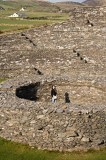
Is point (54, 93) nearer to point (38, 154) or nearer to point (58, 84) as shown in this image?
point (58, 84)

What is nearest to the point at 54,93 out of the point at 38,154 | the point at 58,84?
the point at 58,84

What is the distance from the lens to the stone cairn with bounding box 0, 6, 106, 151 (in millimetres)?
16375

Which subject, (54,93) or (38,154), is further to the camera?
(54,93)

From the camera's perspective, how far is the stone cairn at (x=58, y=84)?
53.7 ft

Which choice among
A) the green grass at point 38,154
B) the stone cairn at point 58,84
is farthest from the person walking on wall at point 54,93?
the green grass at point 38,154

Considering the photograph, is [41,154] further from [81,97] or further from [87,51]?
[87,51]

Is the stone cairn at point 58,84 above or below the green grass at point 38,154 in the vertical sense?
above

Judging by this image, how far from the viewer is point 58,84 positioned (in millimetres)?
23578

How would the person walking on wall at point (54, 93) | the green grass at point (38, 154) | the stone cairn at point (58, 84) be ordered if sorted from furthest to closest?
the person walking on wall at point (54, 93)
the stone cairn at point (58, 84)
the green grass at point (38, 154)

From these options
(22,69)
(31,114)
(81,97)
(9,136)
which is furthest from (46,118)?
(22,69)

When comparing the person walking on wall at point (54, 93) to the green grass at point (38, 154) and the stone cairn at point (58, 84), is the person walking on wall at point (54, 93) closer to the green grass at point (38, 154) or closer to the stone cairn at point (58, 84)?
the stone cairn at point (58, 84)

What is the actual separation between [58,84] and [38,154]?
789cm

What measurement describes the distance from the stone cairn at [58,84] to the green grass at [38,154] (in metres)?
0.28

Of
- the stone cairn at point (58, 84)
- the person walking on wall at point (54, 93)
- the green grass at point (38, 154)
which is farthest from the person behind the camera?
→ the person walking on wall at point (54, 93)
